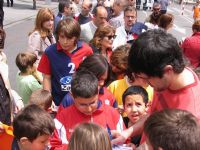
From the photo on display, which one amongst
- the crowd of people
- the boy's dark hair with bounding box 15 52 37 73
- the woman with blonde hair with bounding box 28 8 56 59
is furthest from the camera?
the woman with blonde hair with bounding box 28 8 56 59

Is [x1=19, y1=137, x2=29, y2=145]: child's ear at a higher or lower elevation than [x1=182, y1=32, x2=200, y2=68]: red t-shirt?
higher

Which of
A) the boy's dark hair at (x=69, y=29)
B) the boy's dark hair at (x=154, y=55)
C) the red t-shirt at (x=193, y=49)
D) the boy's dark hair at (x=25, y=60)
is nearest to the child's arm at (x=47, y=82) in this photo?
the boy's dark hair at (x=69, y=29)

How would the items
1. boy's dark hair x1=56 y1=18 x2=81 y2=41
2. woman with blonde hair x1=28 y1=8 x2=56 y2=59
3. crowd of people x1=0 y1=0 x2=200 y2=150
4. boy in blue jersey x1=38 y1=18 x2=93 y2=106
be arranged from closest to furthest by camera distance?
1. crowd of people x1=0 y1=0 x2=200 y2=150
2. boy's dark hair x1=56 y1=18 x2=81 y2=41
3. boy in blue jersey x1=38 y1=18 x2=93 y2=106
4. woman with blonde hair x1=28 y1=8 x2=56 y2=59

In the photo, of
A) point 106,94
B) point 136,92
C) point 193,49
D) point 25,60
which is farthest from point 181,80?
point 193,49

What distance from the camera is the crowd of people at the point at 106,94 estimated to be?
220 cm

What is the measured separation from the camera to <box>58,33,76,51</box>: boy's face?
417cm

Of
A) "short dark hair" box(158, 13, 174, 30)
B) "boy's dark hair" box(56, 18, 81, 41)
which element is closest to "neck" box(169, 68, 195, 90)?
"boy's dark hair" box(56, 18, 81, 41)

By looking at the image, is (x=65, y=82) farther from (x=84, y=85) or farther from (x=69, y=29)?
(x=84, y=85)

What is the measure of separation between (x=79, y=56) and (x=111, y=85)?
0.53m

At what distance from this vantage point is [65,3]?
831 cm

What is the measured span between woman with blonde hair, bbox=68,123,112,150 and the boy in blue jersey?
1919mm

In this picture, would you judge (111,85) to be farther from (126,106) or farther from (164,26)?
(164,26)

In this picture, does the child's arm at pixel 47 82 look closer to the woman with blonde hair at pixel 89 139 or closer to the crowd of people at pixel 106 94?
the crowd of people at pixel 106 94

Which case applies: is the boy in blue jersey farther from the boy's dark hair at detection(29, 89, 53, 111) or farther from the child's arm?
the boy's dark hair at detection(29, 89, 53, 111)
